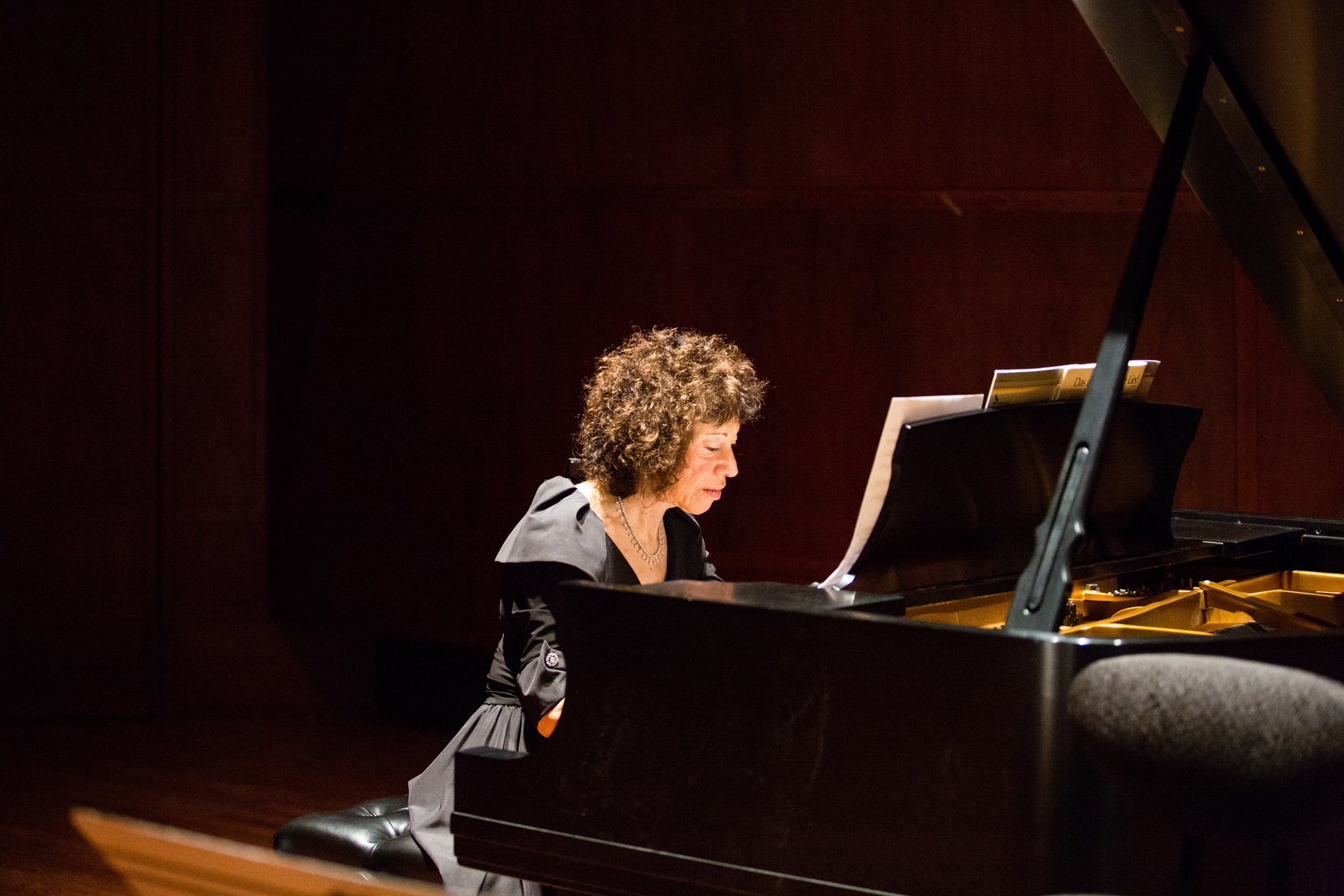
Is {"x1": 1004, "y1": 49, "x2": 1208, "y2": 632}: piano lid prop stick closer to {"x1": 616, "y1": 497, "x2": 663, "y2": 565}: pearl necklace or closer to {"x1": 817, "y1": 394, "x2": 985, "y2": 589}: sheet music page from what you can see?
{"x1": 817, "y1": 394, "x2": 985, "y2": 589}: sheet music page

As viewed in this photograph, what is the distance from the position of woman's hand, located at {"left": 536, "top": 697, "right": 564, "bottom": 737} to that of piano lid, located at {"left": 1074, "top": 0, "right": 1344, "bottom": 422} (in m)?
1.24

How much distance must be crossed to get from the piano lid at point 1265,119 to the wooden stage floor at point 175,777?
266 centimetres

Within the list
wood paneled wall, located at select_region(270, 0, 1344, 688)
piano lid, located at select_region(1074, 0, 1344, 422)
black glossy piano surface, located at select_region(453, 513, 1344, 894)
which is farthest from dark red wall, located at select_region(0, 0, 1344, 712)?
black glossy piano surface, located at select_region(453, 513, 1344, 894)

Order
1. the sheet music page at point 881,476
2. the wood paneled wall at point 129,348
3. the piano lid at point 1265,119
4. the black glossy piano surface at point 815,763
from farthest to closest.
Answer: the wood paneled wall at point 129,348 < the sheet music page at point 881,476 < the piano lid at point 1265,119 < the black glossy piano surface at point 815,763

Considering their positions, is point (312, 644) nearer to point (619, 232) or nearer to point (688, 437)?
point (619, 232)

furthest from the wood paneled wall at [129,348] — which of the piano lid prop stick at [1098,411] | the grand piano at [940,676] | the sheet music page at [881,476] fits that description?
the piano lid prop stick at [1098,411]

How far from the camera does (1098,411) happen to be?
1655 mm

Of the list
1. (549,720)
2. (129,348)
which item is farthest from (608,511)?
(129,348)

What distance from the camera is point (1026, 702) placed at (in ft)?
4.72

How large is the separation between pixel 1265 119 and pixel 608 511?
1.14m

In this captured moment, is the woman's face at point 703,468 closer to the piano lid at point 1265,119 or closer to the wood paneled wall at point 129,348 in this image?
the piano lid at point 1265,119

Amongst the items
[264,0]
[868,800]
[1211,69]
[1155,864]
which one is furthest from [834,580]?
[264,0]

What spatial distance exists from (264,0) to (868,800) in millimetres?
3860

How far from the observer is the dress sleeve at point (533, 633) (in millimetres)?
1998
